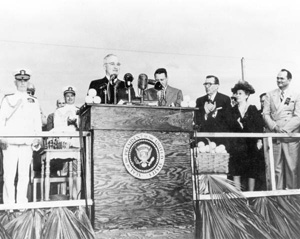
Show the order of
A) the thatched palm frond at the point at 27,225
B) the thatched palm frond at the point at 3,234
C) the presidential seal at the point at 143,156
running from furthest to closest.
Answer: the presidential seal at the point at 143,156, the thatched palm frond at the point at 27,225, the thatched palm frond at the point at 3,234

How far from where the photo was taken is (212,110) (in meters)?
5.27

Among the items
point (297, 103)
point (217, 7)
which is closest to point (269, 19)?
point (217, 7)

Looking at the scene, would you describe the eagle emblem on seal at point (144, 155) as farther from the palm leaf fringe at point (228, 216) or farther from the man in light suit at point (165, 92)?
the man in light suit at point (165, 92)

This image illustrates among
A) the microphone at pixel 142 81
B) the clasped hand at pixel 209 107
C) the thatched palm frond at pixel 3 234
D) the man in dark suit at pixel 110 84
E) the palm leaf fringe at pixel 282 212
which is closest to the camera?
the thatched palm frond at pixel 3 234

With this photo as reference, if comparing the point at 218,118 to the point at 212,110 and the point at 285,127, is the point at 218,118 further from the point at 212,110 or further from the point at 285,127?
the point at 285,127

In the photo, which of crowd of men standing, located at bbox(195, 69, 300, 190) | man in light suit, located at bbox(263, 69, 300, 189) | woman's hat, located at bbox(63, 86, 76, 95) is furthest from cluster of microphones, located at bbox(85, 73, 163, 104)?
woman's hat, located at bbox(63, 86, 76, 95)

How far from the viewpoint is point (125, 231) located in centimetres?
335

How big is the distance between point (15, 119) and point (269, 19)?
3.41 metres

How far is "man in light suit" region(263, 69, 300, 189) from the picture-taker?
16.2ft

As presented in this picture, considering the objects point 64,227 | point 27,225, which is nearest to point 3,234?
point 27,225

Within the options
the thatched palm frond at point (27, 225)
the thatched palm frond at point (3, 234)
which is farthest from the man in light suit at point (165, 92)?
the thatched palm frond at point (3, 234)

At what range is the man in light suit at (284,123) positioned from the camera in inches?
194

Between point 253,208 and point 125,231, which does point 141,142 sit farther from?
point 253,208

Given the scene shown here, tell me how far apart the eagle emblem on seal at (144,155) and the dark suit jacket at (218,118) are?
1737mm
